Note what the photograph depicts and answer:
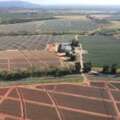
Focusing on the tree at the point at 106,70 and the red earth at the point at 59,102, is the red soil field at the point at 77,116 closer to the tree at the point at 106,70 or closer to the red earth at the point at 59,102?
the red earth at the point at 59,102

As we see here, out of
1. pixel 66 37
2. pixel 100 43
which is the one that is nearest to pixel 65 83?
pixel 100 43

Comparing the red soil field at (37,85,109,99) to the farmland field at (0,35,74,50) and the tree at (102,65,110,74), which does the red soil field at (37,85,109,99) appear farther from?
the farmland field at (0,35,74,50)

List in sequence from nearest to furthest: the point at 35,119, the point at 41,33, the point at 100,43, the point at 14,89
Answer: the point at 35,119, the point at 14,89, the point at 100,43, the point at 41,33

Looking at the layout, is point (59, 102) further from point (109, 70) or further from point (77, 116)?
point (109, 70)

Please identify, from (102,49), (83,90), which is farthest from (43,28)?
(83,90)

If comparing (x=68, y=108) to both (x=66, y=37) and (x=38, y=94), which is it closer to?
(x=38, y=94)

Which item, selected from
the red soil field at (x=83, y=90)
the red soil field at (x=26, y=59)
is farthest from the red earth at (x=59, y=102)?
the red soil field at (x=26, y=59)
